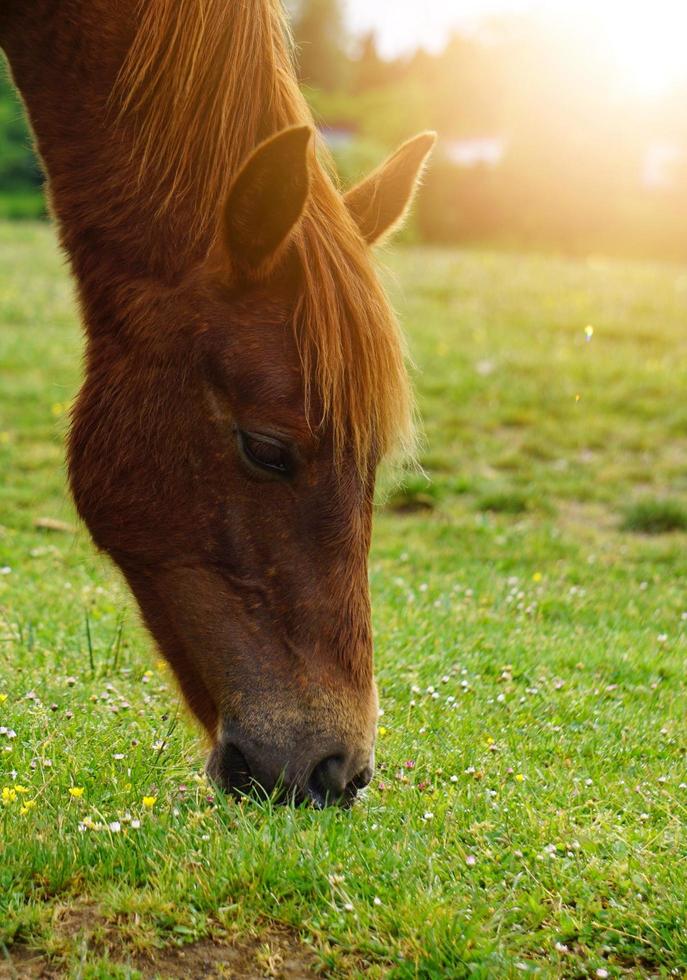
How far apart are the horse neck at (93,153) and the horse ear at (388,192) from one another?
29.3 inches

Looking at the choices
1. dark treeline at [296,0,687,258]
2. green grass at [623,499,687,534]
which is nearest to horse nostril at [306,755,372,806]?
green grass at [623,499,687,534]

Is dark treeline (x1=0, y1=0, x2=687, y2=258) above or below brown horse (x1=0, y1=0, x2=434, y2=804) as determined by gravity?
above

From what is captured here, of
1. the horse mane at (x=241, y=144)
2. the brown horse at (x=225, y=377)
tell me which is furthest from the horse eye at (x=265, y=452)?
the horse mane at (x=241, y=144)

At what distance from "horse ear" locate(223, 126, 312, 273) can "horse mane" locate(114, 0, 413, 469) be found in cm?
13

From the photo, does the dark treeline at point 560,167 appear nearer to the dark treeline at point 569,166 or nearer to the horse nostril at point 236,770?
the dark treeline at point 569,166

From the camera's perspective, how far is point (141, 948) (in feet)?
9.46

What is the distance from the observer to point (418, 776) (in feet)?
12.8

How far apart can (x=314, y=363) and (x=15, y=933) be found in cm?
179

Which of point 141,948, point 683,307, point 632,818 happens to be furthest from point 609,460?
point 141,948

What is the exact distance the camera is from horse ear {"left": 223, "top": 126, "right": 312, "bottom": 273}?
305cm

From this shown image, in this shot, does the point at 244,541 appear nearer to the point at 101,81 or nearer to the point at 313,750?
the point at 313,750

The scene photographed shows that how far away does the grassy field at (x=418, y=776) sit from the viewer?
Answer: 2.95 m

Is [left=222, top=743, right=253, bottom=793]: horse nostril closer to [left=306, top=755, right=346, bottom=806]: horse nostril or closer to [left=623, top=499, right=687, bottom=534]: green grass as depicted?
[left=306, top=755, right=346, bottom=806]: horse nostril

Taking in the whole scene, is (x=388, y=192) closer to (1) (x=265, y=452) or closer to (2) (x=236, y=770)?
(1) (x=265, y=452)
